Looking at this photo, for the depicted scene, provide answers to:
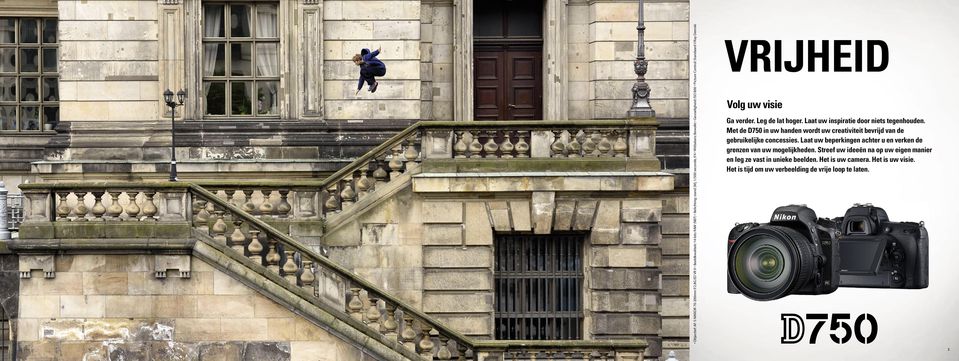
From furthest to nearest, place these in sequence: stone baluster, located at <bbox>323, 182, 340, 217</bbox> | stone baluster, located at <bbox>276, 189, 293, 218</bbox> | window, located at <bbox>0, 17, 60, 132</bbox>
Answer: window, located at <bbox>0, 17, 60, 132</bbox>, stone baluster, located at <bbox>323, 182, 340, 217</bbox>, stone baluster, located at <bbox>276, 189, 293, 218</bbox>

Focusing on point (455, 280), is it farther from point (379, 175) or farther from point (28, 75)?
point (28, 75)

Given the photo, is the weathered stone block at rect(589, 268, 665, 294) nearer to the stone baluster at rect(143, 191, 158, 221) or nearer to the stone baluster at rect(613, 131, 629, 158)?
the stone baluster at rect(613, 131, 629, 158)

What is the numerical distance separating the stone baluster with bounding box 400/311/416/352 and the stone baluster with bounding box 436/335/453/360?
376mm

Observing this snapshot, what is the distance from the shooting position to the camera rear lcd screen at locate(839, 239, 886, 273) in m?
25.1

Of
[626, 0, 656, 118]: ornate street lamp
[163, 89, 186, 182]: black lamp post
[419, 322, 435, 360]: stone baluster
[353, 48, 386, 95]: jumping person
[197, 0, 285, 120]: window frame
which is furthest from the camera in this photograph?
[197, 0, 285, 120]: window frame

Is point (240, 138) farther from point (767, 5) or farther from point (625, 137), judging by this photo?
point (767, 5)

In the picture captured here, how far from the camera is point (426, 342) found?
23.6 m

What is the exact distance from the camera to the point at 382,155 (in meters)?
25.4

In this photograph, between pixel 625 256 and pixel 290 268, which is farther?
pixel 625 256

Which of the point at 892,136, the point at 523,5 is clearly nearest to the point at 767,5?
the point at 892,136

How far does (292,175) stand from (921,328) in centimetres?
1040

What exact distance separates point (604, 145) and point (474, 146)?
1.98 m

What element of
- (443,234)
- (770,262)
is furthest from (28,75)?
(770,262)

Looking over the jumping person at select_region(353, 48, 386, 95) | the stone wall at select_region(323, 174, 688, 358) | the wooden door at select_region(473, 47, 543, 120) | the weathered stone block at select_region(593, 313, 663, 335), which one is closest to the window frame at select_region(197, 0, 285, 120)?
the jumping person at select_region(353, 48, 386, 95)
